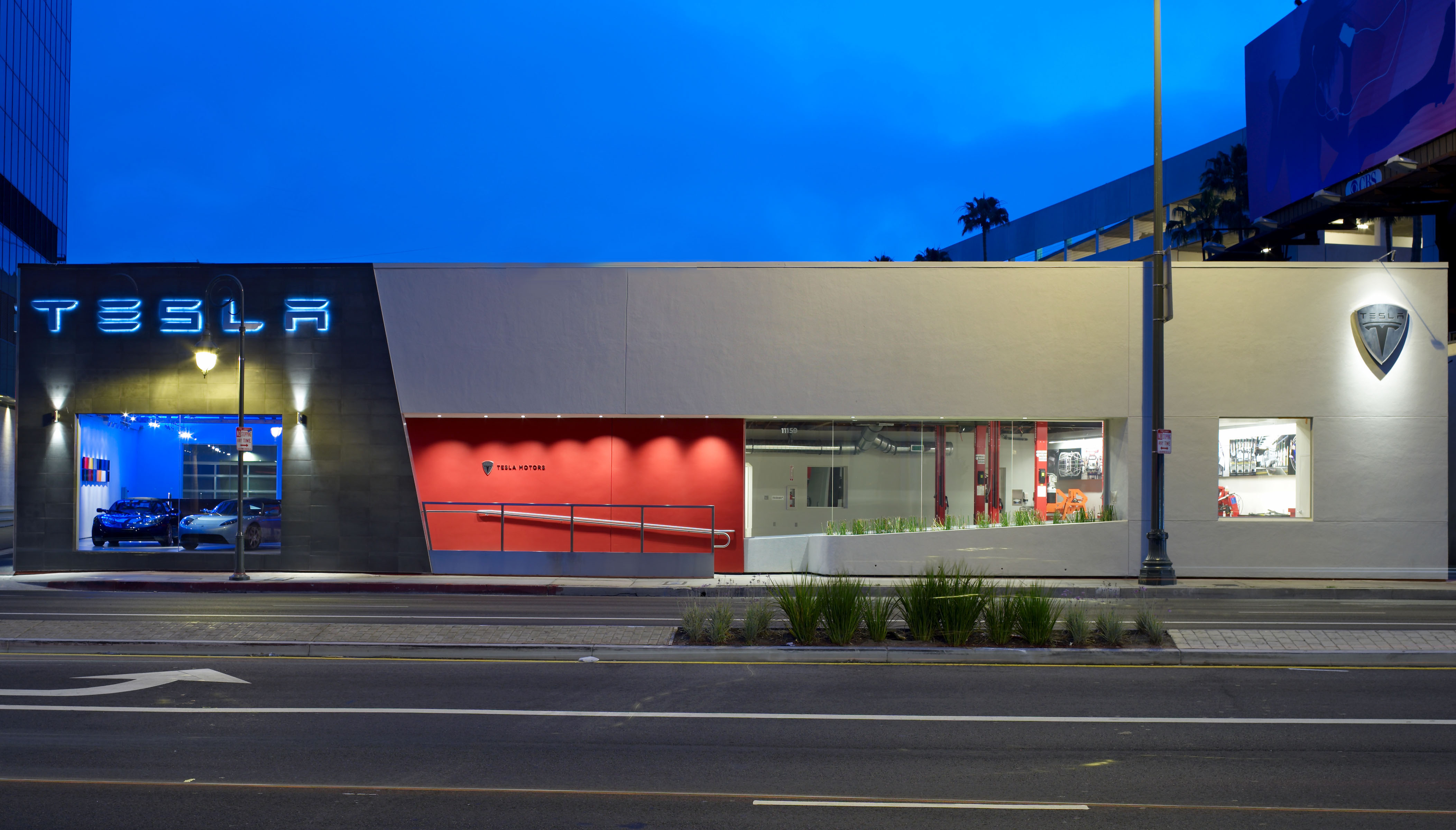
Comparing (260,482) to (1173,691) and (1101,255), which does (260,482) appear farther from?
(1101,255)

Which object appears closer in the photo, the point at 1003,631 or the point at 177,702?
the point at 177,702

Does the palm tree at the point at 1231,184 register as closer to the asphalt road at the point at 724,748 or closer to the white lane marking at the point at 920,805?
the asphalt road at the point at 724,748

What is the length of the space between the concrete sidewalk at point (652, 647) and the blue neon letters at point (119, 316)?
11.2 meters

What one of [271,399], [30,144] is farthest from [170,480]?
[30,144]

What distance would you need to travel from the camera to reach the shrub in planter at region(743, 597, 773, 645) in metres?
12.1

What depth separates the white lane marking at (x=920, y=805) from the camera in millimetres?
6641

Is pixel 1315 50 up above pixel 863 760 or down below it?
above

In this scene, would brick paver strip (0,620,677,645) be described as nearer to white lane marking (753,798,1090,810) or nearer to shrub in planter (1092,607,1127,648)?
shrub in planter (1092,607,1127,648)

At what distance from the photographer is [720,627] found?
39.7 feet

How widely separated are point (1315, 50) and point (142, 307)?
3015cm

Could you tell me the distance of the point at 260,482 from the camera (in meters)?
22.9

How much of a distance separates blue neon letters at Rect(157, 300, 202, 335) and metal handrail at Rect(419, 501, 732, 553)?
6.31 metres

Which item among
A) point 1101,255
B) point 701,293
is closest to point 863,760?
point 701,293

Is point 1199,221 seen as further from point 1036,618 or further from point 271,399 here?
point 1036,618
